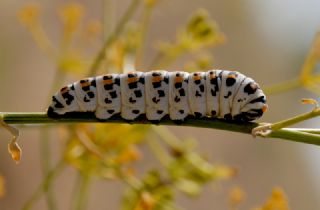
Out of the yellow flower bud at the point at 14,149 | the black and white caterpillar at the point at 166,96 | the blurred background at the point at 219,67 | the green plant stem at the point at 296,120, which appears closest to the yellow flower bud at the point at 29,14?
the blurred background at the point at 219,67

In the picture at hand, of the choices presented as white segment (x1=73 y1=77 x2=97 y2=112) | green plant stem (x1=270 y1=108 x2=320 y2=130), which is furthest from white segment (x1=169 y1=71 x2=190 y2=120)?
green plant stem (x1=270 y1=108 x2=320 y2=130)

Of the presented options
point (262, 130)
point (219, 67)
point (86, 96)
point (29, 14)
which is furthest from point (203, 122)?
point (219, 67)

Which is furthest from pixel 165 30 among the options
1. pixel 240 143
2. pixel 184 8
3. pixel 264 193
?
pixel 264 193

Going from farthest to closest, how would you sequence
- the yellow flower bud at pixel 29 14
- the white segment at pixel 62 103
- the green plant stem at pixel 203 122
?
the yellow flower bud at pixel 29 14 → the white segment at pixel 62 103 → the green plant stem at pixel 203 122

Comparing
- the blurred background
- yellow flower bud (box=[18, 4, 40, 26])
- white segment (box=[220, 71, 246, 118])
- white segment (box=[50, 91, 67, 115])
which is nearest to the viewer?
white segment (box=[50, 91, 67, 115])

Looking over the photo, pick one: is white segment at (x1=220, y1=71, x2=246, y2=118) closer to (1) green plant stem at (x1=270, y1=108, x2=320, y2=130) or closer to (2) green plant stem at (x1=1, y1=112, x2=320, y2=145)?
(2) green plant stem at (x1=1, y1=112, x2=320, y2=145)

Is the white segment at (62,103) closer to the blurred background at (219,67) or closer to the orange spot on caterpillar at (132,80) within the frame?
the orange spot on caterpillar at (132,80)

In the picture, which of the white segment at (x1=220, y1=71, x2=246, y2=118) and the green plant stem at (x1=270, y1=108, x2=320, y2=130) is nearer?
the green plant stem at (x1=270, y1=108, x2=320, y2=130)

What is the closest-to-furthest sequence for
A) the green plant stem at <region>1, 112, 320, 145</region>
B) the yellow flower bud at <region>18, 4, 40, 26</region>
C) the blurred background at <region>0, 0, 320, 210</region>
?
1. the green plant stem at <region>1, 112, 320, 145</region>
2. the yellow flower bud at <region>18, 4, 40, 26</region>
3. the blurred background at <region>0, 0, 320, 210</region>

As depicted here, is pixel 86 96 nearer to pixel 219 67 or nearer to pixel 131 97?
pixel 131 97
